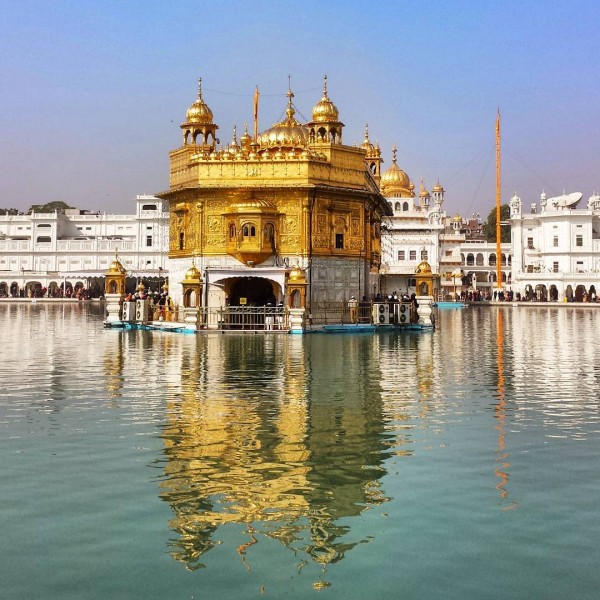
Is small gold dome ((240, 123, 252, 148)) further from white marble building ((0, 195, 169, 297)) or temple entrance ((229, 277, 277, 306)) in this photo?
white marble building ((0, 195, 169, 297))

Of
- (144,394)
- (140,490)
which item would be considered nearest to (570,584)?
(140,490)

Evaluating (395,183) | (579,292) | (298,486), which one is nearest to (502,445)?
(298,486)

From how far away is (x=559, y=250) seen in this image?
81500mm

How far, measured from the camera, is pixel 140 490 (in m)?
7.58

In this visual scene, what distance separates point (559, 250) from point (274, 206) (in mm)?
55979

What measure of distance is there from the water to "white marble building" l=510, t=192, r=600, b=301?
2536 inches

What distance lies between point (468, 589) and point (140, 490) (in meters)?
3.42

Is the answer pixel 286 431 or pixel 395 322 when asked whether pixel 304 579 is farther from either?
pixel 395 322

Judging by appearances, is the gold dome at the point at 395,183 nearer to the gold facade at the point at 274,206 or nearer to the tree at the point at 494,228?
the tree at the point at 494,228

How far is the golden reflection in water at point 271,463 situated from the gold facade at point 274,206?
1696 cm

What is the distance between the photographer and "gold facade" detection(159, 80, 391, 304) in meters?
32.3

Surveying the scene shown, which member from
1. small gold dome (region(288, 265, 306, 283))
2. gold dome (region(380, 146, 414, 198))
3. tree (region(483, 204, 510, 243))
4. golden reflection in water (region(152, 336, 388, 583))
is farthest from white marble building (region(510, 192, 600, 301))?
golden reflection in water (region(152, 336, 388, 583))

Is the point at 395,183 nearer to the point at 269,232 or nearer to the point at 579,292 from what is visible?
the point at 579,292

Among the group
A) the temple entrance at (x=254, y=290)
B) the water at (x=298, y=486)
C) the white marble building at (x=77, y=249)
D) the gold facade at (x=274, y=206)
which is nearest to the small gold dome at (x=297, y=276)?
the gold facade at (x=274, y=206)
